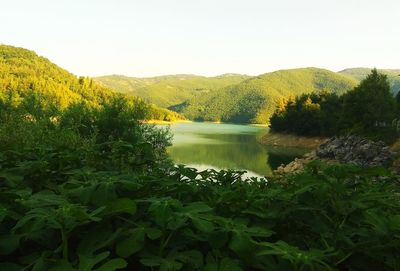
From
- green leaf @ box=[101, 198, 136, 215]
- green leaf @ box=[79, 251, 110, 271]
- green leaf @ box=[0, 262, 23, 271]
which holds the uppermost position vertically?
green leaf @ box=[101, 198, 136, 215]

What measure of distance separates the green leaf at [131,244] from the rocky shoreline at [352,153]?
40562mm

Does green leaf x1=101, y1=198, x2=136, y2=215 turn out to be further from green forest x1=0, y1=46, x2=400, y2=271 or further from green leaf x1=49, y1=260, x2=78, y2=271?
green leaf x1=49, y1=260, x2=78, y2=271

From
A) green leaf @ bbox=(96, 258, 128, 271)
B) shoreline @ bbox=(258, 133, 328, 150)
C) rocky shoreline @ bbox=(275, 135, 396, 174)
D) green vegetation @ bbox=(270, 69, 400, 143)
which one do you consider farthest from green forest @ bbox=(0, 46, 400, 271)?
shoreline @ bbox=(258, 133, 328, 150)

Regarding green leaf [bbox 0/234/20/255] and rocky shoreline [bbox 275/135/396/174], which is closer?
A: green leaf [bbox 0/234/20/255]

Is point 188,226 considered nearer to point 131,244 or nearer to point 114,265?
point 131,244

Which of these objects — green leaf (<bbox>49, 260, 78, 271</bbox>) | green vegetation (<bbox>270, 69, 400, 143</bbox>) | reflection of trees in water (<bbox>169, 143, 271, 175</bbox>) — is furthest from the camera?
green vegetation (<bbox>270, 69, 400, 143</bbox>)

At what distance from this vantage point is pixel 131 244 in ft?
6.88

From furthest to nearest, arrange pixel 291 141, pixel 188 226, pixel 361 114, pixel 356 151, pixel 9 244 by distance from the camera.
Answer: pixel 291 141 → pixel 361 114 → pixel 356 151 → pixel 188 226 → pixel 9 244

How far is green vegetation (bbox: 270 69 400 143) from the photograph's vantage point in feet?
180

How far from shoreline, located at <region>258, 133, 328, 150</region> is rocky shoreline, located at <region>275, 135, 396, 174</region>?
1529 centimetres

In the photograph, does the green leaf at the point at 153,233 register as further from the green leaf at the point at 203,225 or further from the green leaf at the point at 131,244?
the green leaf at the point at 203,225

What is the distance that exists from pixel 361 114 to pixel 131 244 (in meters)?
61.8

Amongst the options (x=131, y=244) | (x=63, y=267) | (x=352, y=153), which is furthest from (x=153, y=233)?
(x=352, y=153)

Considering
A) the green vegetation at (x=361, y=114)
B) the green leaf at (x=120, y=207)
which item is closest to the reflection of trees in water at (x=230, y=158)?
the green vegetation at (x=361, y=114)
